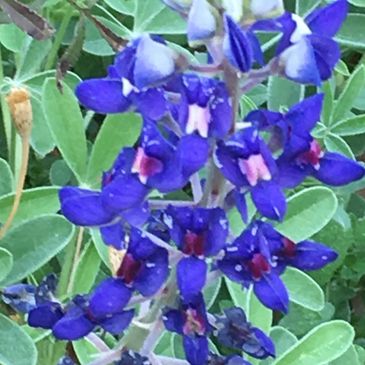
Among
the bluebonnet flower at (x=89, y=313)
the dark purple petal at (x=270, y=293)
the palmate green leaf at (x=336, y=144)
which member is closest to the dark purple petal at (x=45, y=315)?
the bluebonnet flower at (x=89, y=313)

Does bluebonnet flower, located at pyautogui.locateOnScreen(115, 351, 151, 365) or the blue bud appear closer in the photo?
the blue bud

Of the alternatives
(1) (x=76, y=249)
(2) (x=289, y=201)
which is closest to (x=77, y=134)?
(1) (x=76, y=249)

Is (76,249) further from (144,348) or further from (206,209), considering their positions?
(206,209)

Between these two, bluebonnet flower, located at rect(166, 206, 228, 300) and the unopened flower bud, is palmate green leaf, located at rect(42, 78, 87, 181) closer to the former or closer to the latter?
the unopened flower bud

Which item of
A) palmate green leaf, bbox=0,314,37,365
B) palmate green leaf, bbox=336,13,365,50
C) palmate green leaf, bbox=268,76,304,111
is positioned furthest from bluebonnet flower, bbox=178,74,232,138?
palmate green leaf, bbox=336,13,365,50

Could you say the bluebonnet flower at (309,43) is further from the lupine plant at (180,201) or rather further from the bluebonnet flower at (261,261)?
the bluebonnet flower at (261,261)

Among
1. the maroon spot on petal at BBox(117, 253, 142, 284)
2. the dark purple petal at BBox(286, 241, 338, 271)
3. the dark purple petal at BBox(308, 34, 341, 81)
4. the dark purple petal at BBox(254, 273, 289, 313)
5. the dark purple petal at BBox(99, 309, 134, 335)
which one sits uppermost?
the dark purple petal at BBox(308, 34, 341, 81)
